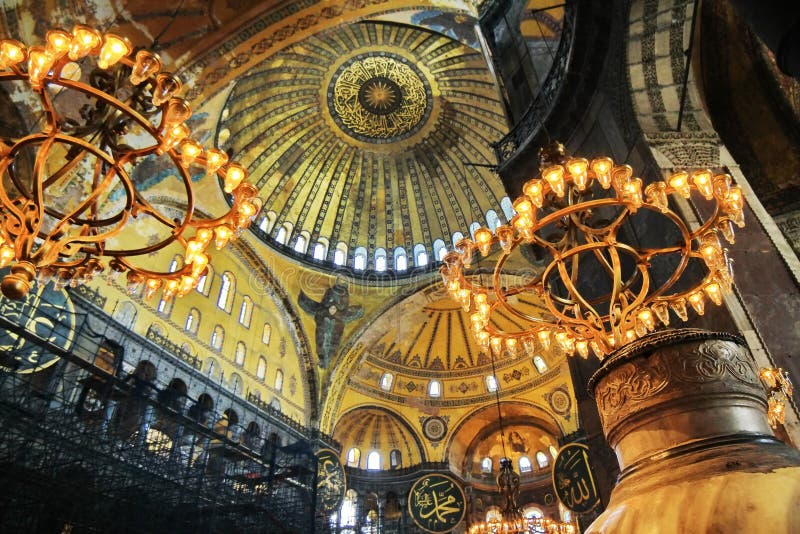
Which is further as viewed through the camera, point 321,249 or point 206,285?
point 321,249

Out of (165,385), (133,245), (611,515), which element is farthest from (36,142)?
(165,385)

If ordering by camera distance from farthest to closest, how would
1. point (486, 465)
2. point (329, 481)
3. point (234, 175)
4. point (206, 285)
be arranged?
1. point (486, 465)
2. point (329, 481)
3. point (206, 285)
4. point (234, 175)

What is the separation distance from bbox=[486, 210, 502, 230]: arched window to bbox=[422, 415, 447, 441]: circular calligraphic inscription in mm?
7159

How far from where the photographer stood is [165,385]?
10.2 metres

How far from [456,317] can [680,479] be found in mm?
16283

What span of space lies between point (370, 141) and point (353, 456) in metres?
11.1

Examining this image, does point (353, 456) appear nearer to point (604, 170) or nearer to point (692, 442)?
point (604, 170)

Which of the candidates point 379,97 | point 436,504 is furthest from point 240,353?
point 379,97

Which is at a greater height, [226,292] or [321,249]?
[321,249]

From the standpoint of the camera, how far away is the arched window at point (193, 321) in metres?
11.4

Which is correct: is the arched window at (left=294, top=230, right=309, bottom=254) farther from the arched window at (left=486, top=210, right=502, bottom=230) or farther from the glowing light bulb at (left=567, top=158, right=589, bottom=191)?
the glowing light bulb at (left=567, top=158, right=589, bottom=191)

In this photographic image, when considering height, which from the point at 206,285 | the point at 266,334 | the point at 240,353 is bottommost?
the point at 240,353

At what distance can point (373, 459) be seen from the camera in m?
17.1

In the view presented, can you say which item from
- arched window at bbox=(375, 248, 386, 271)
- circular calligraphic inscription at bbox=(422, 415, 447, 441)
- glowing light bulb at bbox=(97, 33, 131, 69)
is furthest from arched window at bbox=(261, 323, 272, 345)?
glowing light bulb at bbox=(97, 33, 131, 69)
